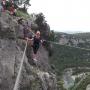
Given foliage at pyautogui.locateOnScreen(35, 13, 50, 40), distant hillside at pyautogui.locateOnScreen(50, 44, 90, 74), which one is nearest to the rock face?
foliage at pyautogui.locateOnScreen(35, 13, 50, 40)

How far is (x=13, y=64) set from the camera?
28.4m

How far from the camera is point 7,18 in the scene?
103 feet

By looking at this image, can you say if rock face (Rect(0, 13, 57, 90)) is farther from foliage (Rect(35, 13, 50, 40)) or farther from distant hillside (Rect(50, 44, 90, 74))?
distant hillside (Rect(50, 44, 90, 74))

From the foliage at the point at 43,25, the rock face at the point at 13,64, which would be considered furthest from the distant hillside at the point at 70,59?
the rock face at the point at 13,64

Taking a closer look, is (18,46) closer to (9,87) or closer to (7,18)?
(7,18)

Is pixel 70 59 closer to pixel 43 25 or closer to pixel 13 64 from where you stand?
pixel 43 25

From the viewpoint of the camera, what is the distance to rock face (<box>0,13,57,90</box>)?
27.2m

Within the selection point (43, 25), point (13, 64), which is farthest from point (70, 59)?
point (13, 64)

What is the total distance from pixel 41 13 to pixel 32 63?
25.5m

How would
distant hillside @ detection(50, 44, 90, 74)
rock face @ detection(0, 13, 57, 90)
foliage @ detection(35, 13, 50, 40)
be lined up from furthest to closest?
distant hillside @ detection(50, 44, 90, 74), foliage @ detection(35, 13, 50, 40), rock face @ detection(0, 13, 57, 90)

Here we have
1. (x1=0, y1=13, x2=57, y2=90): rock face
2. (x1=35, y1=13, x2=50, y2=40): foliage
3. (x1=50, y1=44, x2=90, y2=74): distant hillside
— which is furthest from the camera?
(x1=50, y1=44, x2=90, y2=74): distant hillside

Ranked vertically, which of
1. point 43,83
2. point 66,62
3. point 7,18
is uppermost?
point 7,18

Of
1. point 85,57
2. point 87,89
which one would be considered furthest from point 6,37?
point 85,57

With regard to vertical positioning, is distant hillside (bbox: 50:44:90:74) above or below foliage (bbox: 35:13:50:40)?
below
